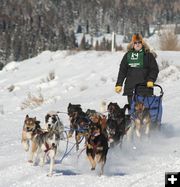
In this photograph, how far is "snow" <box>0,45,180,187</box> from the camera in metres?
6.50

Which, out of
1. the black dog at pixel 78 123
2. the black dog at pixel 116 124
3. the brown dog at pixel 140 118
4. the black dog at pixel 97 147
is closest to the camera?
the black dog at pixel 97 147

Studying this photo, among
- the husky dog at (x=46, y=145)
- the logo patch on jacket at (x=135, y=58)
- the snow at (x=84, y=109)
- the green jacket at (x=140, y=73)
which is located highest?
the logo patch on jacket at (x=135, y=58)

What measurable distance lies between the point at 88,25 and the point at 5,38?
52064 millimetres

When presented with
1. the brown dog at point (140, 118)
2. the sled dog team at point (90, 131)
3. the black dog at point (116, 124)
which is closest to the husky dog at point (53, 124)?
the sled dog team at point (90, 131)

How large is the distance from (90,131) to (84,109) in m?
7.10

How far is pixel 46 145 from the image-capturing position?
6738 mm

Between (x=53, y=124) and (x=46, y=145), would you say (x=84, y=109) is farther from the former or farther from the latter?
(x=46, y=145)

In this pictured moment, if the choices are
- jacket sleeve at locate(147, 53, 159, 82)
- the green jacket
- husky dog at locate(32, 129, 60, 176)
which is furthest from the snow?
jacket sleeve at locate(147, 53, 159, 82)

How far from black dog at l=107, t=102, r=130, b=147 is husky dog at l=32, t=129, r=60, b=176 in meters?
1.02

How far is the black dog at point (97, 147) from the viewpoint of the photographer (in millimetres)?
6434

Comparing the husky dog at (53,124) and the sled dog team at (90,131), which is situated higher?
the husky dog at (53,124)

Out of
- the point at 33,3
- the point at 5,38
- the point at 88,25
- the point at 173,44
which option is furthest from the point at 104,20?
the point at 173,44

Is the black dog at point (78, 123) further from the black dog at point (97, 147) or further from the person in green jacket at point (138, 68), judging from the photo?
the black dog at point (97, 147)

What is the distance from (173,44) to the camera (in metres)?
25.2
